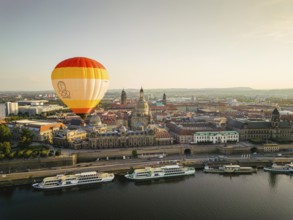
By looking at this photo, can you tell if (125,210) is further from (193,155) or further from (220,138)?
(220,138)

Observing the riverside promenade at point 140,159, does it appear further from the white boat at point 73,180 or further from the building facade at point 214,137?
the building facade at point 214,137

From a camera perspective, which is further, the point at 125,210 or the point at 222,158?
the point at 222,158

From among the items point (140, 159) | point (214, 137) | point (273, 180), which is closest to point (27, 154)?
point (140, 159)

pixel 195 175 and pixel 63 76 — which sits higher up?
pixel 63 76

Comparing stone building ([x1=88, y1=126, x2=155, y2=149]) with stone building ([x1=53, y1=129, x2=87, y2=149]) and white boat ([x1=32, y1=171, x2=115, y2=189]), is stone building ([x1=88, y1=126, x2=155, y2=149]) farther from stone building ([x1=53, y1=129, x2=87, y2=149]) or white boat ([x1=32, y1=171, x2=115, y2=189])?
white boat ([x1=32, y1=171, x2=115, y2=189])

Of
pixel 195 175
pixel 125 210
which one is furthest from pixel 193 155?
pixel 125 210

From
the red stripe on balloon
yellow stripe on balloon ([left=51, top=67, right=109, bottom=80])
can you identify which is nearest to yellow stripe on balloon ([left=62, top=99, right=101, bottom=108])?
yellow stripe on balloon ([left=51, top=67, right=109, bottom=80])

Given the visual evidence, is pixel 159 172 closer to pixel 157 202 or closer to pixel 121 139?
pixel 157 202
